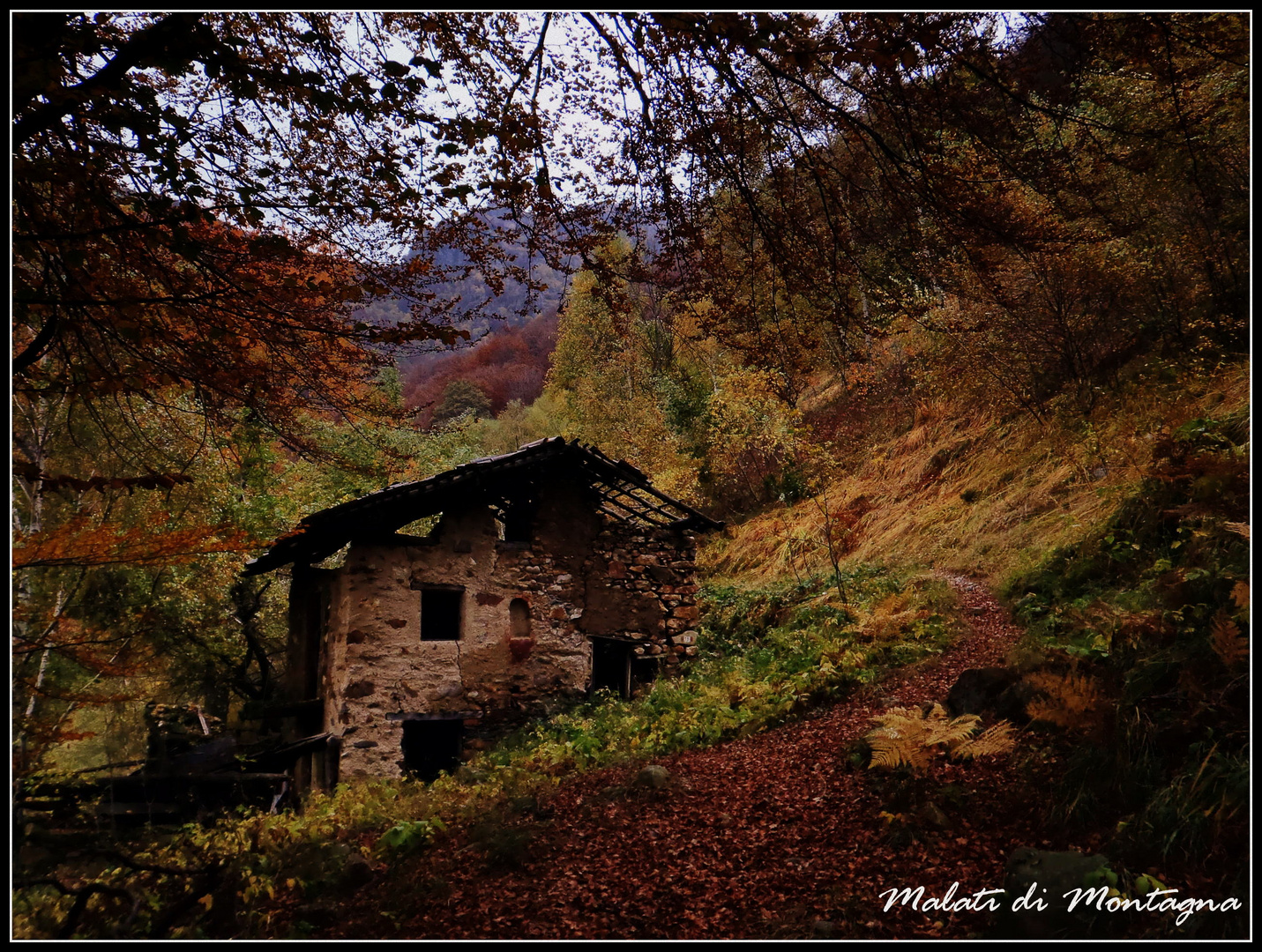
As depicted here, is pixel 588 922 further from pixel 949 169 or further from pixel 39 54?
pixel 39 54

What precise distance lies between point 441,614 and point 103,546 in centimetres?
773

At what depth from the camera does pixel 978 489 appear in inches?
531

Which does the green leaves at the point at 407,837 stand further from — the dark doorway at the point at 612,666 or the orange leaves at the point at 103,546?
the dark doorway at the point at 612,666

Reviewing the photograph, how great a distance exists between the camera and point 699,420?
21.2 m

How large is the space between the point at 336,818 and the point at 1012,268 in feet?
45.8

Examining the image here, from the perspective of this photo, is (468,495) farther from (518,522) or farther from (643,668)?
(643,668)

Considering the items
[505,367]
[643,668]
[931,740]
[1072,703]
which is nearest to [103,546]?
[931,740]

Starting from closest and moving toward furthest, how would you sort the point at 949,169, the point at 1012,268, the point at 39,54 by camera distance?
1. the point at 39,54
2. the point at 949,169
3. the point at 1012,268

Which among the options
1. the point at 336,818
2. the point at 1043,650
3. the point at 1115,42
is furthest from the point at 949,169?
the point at 336,818

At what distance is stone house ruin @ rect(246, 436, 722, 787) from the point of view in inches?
407

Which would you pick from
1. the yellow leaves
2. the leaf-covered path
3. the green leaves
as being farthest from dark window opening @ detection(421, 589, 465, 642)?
the yellow leaves

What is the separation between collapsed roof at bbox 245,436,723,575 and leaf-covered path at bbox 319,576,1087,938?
5707 millimetres

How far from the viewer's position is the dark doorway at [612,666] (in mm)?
12141

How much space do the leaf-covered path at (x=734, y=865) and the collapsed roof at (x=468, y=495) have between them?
5707mm
